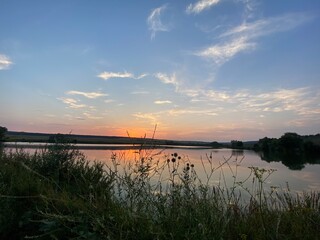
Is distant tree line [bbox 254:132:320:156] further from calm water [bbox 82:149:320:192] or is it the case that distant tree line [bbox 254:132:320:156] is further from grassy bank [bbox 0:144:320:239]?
grassy bank [bbox 0:144:320:239]

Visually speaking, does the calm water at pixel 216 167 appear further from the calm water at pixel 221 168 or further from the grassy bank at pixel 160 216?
the grassy bank at pixel 160 216

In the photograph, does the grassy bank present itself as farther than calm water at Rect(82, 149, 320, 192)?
No

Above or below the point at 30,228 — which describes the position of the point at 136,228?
above

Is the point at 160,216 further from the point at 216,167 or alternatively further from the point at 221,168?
the point at 216,167

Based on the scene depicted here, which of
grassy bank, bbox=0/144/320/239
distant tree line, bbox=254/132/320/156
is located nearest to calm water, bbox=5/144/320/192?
grassy bank, bbox=0/144/320/239

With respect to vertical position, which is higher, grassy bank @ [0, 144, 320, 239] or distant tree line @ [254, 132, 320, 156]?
distant tree line @ [254, 132, 320, 156]

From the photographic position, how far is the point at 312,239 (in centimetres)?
400

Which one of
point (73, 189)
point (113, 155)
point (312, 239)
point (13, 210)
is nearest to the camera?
point (312, 239)

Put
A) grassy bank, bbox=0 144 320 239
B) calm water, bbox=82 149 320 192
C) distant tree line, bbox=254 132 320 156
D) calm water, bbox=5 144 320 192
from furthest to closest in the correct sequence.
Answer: distant tree line, bbox=254 132 320 156 < calm water, bbox=82 149 320 192 < calm water, bbox=5 144 320 192 < grassy bank, bbox=0 144 320 239

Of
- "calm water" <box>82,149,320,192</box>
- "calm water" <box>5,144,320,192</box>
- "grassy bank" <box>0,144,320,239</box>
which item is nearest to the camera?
"grassy bank" <box>0,144,320,239</box>

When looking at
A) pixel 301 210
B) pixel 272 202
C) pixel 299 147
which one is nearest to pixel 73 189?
pixel 272 202

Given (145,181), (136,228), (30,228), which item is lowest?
(30,228)

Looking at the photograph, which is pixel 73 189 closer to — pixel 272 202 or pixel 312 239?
pixel 272 202

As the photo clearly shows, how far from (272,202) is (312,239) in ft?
5.76
